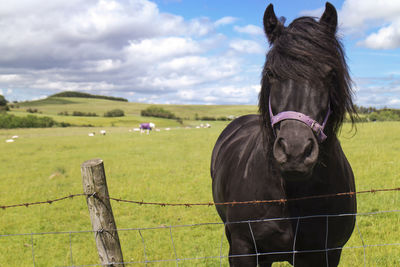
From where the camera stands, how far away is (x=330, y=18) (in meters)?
2.41

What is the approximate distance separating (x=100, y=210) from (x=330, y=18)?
255 cm

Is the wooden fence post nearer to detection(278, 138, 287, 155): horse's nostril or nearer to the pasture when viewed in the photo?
detection(278, 138, 287, 155): horse's nostril

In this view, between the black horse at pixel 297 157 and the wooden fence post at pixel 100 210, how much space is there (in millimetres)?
1117

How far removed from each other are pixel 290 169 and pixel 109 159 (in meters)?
16.5

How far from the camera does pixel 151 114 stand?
77125 millimetres

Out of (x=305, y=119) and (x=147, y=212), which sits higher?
(x=305, y=119)

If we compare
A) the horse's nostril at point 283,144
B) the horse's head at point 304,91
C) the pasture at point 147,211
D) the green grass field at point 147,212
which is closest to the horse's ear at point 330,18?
the horse's head at point 304,91

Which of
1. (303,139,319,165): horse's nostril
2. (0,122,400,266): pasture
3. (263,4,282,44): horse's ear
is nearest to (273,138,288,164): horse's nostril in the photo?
(303,139,319,165): horse's nostril

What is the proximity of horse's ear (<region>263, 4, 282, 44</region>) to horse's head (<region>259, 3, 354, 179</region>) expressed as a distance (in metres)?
0.05

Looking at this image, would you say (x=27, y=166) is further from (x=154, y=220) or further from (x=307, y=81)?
(x=307, y=81)

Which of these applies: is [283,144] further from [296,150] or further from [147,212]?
[147,212]

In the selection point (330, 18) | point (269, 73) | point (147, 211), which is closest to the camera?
point (269, 73)

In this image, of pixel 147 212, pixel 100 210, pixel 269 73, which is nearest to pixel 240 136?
pixel 269 73

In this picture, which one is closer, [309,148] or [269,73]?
[309,148]
